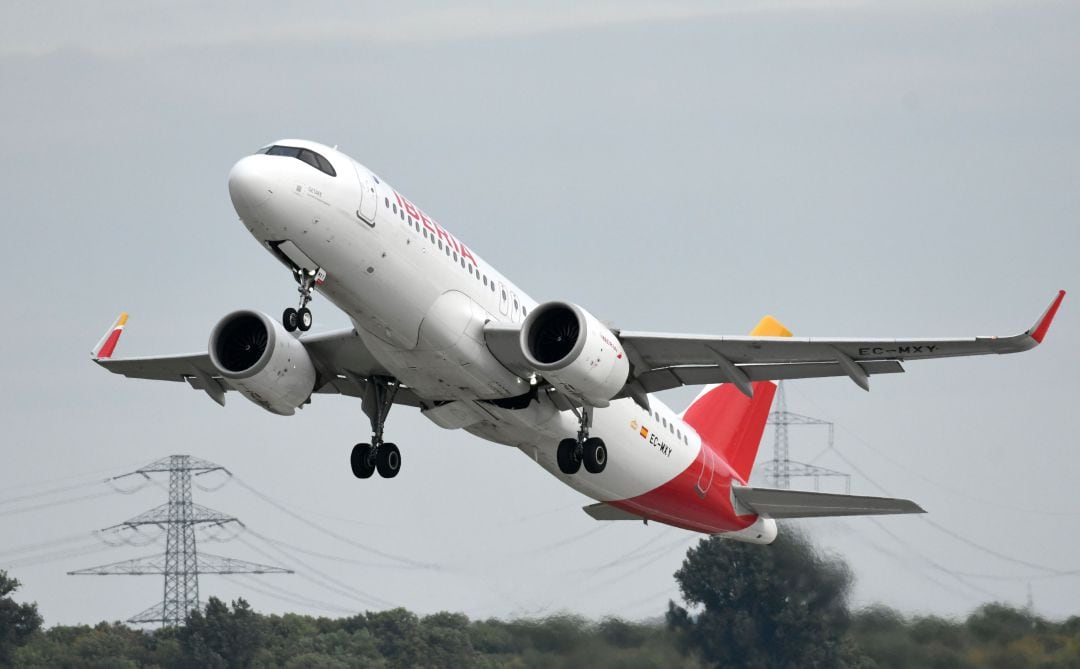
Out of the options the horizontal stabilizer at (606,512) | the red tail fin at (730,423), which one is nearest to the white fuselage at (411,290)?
the horizontal stabilizer at (606,512)

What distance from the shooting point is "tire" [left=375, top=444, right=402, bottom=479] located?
33844 mm

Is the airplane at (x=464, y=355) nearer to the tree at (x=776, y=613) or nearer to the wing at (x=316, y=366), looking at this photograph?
the wing at (x=316, y=366)

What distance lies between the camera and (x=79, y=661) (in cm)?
4678

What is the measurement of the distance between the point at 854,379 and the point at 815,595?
37.3 feet

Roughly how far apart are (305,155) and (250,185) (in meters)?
1.30

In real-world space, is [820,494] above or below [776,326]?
below

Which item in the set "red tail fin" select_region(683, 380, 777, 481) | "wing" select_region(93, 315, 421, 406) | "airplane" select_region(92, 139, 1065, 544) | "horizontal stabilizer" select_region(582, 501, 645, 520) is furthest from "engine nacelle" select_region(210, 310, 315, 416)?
"red tail fin" select_region(683, 380, 777, 481)

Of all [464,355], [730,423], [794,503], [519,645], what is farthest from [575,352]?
[519,645]

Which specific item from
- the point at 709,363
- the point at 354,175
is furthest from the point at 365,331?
the point at 709,363

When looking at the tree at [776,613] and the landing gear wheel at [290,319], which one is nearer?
the landing gear wheel at [290,319]

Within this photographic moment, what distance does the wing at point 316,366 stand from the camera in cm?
3356

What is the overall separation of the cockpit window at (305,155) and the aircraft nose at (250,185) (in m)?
0.72

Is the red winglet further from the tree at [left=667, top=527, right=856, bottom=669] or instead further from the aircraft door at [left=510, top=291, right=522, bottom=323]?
the tree at [left=667, top=527, right=856, bottom=669]

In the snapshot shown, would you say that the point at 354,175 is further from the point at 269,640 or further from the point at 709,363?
the point at 269,640
